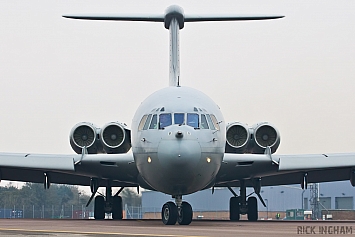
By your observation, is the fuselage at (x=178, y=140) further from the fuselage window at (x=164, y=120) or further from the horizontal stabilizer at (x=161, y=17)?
the horizontal stabilizer at (x=161, y=17)

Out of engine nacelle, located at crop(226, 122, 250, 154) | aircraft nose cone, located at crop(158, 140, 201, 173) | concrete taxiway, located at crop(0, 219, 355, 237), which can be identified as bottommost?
concrete taxiway, located at crop(0, 219, 355, 237)

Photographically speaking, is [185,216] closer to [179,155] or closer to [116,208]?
[179,155]

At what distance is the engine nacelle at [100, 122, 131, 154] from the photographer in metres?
26.1

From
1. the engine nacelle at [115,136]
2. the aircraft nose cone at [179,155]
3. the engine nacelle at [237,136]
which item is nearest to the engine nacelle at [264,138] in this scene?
the engine nacelle at [237,136]

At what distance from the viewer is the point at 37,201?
52281 mm

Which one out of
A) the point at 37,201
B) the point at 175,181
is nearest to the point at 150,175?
the point at 175,181

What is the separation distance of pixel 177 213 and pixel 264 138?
8.01 metres

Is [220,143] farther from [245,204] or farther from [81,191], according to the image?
[81,191]

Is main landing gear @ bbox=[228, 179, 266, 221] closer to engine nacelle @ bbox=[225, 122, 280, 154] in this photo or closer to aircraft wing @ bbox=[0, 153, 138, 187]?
engine nacelle @ bbox=[225, 122, 280, 154]

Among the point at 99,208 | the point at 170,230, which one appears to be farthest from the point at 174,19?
the point at 170,230

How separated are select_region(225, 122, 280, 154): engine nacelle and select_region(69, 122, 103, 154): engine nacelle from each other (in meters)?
4.63

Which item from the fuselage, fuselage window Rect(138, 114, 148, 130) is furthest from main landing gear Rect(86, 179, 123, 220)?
fuselage window Rect(138, 114, 148, 130)

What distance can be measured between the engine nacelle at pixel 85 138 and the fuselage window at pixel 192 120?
7678 millimetres

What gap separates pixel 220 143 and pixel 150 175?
2069mm
